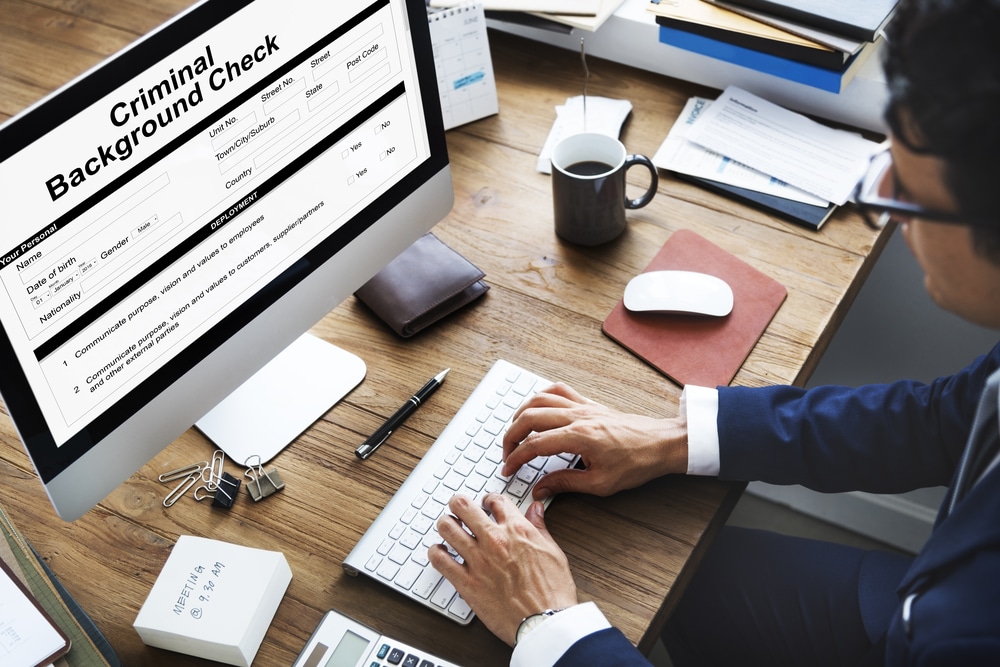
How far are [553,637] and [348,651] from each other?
0.19m

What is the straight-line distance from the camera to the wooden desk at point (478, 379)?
90 cm

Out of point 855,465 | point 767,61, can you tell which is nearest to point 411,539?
point 855,465

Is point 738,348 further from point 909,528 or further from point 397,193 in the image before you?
point 909,528

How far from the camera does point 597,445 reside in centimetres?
95

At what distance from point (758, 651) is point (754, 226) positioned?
22.0 inches

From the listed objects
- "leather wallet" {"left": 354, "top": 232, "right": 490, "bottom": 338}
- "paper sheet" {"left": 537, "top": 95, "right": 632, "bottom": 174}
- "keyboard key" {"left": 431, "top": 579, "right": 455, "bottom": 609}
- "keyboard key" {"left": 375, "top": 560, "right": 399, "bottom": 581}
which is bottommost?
"keyboard key" {"left": 431, "top": 579, "right": 455, "bottom": 609}

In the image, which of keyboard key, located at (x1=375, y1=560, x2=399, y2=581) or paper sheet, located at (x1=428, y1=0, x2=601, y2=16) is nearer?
keyboard key, located at (x1=375, y1=560, x2=399, y2=581)

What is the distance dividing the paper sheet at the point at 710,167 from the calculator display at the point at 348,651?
2.59 feet

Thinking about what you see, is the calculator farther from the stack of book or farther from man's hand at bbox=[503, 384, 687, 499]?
the stack of book

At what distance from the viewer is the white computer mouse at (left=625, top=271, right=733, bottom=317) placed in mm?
1108

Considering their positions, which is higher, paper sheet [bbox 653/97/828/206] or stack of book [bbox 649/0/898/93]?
stack of book [bbox 649/0/898/93]

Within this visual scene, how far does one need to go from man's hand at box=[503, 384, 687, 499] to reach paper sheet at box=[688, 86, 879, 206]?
47cm

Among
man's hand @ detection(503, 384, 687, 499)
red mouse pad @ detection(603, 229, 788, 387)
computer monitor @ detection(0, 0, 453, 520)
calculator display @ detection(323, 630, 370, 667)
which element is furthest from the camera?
red mouse pad @ detection(603, 229, 788, 387)

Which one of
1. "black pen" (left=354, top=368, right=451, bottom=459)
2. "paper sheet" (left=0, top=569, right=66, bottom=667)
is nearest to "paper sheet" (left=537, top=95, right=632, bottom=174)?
"black pen" (left=354, top=368, right=451, bottom=459)
